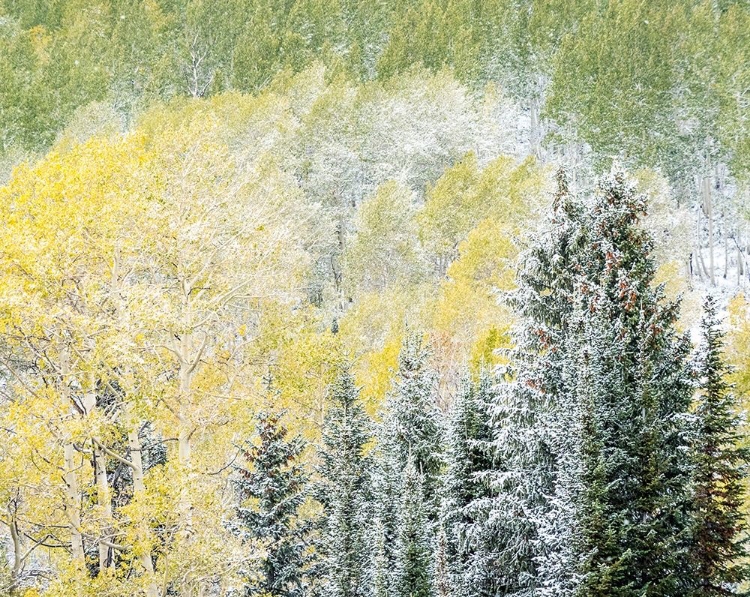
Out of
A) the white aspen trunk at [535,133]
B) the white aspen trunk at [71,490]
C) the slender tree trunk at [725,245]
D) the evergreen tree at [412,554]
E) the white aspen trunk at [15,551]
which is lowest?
the evergreen tree at [412,554]

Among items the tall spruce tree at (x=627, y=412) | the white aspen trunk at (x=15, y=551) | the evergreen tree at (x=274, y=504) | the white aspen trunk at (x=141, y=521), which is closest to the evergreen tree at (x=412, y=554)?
the evergreen tree at (x=274, y=504)

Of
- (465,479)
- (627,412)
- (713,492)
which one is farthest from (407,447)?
(713,492)

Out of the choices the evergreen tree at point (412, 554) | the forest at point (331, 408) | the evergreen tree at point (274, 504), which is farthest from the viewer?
the evergreen tree at point (274, 504)

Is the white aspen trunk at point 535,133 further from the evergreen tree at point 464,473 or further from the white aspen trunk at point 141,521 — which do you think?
the white aspen trunk at point 141,521

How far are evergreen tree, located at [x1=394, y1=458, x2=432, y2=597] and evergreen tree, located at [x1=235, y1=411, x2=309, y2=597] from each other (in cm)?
421

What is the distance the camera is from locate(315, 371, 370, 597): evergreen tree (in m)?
27.0

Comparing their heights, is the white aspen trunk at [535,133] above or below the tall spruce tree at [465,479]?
above

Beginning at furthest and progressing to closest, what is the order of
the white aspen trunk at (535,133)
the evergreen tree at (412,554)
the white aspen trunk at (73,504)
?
the white aspen trunk at (535,133) → the evergreen tree at (412,554) → the white aspen trunk at (73,504)

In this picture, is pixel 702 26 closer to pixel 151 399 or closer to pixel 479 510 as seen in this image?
pixel 479 510

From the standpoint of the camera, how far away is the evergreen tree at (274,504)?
26266 millimetres

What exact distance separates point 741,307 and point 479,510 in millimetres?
30863

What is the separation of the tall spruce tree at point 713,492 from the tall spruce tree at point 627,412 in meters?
0.41

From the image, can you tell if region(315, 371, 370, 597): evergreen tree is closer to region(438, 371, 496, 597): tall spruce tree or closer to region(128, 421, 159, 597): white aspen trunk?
region(438, 371, 496, 597): tall spruce tree

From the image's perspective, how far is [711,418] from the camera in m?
18.8
